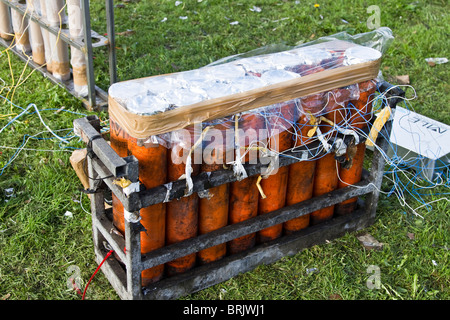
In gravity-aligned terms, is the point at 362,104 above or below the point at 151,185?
above

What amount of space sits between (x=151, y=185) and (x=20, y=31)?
14.5 ft

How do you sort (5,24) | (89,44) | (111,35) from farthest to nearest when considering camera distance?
(5,24), (111,35), (89,44)

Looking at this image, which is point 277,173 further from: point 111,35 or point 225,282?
point 111,35

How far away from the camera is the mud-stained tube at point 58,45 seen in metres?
5.65

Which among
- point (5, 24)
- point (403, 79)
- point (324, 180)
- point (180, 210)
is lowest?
point (403, 79)

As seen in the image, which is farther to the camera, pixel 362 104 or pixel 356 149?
pixel 356 149

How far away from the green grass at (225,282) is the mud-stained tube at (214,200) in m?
0.26

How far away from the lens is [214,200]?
3396 millimetres

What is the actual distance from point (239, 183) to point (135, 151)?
766 mm

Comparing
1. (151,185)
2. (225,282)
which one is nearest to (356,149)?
(225,282)

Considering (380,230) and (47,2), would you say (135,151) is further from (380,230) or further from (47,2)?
(47,2)

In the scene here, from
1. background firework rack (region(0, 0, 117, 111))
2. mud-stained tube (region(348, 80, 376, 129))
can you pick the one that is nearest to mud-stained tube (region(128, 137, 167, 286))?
mud-stained tube (region(348, 80, 376, 129))

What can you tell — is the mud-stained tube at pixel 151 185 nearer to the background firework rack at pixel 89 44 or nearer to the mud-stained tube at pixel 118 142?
the mud-stained tube at pixel 118 142

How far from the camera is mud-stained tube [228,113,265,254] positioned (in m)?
3.27
